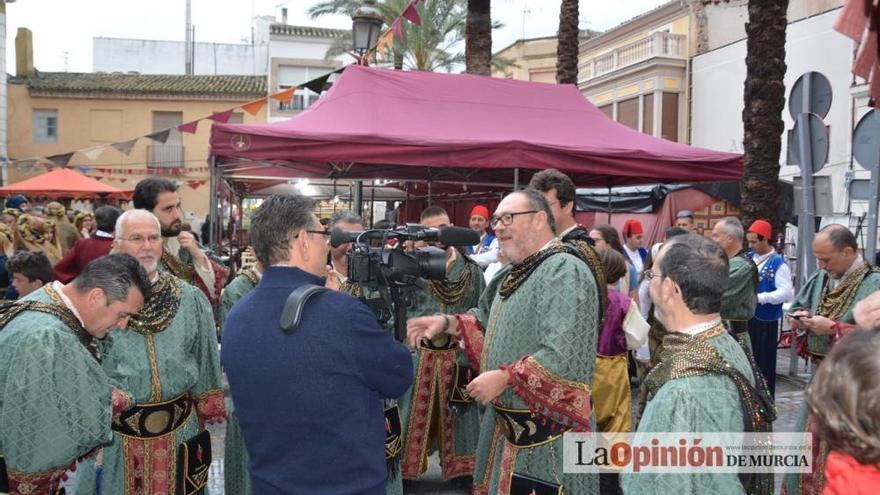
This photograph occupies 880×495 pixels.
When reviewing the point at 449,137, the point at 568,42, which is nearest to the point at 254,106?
Answer: the point at 449,137

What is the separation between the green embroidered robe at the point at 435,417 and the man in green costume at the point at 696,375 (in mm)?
2870

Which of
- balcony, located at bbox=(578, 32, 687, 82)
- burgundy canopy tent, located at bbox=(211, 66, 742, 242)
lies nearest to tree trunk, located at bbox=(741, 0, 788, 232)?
burgundy canopy tent, located at bbox=(211, 66, 742, 242)

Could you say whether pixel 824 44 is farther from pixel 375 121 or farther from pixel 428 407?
pixel 428 407

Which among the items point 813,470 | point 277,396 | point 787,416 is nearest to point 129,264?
point 277,396

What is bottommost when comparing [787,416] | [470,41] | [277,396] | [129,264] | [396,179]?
[787,416]

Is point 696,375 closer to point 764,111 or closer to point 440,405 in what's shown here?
point 440,405

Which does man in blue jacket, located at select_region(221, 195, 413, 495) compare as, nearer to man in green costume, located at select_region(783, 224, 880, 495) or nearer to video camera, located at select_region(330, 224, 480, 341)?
video camera, located at select_region(330, 224, 480, 341)

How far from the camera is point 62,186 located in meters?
13.7

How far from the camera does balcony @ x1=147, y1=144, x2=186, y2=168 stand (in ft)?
97.8

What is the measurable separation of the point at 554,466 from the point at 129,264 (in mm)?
1953

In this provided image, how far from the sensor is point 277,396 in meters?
2.15

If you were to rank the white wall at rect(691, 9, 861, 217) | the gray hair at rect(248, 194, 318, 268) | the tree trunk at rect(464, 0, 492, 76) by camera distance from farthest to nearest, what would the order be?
the white wall at rect(691, 9, 861, 217) → the tree trunk at rect(464, 0, 492, 76) → the gray hair at rect(248, 194, 318, 268)

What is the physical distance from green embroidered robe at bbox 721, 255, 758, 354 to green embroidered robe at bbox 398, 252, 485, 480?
98.2 inches

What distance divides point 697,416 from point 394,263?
1023 mm
